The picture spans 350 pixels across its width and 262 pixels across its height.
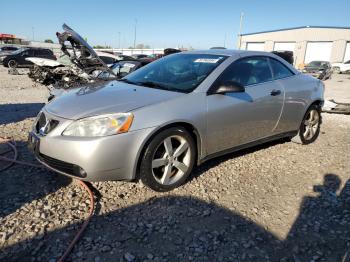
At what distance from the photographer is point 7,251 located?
245cm

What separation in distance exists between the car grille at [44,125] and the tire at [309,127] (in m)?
3.87

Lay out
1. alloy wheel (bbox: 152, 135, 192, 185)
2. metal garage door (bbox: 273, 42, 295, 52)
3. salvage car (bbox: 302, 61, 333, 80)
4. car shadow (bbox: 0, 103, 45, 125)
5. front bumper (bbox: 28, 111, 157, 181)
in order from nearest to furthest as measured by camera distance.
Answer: front bumper (bbox: 28, 111, 157, 181)
alloy wheel (bbox: 152, 135, 192, 185)
car shadow (bbox: 0, 103, 45, 125)
salvage car (bbox: 302, 61, 333, 80)
metal garage door (bbox: 273, 42, 295, 52)

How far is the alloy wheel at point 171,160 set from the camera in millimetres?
3348

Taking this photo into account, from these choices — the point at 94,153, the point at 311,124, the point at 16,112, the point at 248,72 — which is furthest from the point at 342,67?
the point at 94,153

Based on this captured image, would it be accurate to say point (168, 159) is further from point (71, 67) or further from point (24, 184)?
point (71, 67)

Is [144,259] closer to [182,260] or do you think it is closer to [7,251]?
[182,260]

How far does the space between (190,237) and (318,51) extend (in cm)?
4459

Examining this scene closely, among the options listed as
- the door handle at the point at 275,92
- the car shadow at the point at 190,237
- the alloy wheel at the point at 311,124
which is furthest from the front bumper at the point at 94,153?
the alloy wheel at the point at 311,124

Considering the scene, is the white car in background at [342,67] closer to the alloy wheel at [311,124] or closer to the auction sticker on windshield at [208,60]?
the alloy wheel at [311,124]

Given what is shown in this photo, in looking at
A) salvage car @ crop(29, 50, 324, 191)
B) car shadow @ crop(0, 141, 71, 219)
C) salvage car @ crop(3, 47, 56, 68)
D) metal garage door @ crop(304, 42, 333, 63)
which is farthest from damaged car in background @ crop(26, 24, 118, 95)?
metal garage door @ crop(304, 42, 333, 63)

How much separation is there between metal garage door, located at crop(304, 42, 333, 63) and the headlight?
143 feet

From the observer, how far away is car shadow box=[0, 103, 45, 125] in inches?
258

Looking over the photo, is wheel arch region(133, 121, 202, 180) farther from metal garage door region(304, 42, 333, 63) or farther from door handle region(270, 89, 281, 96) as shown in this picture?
metal garage door region(304, 42, 333, 63)

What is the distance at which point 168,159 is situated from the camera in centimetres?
340
